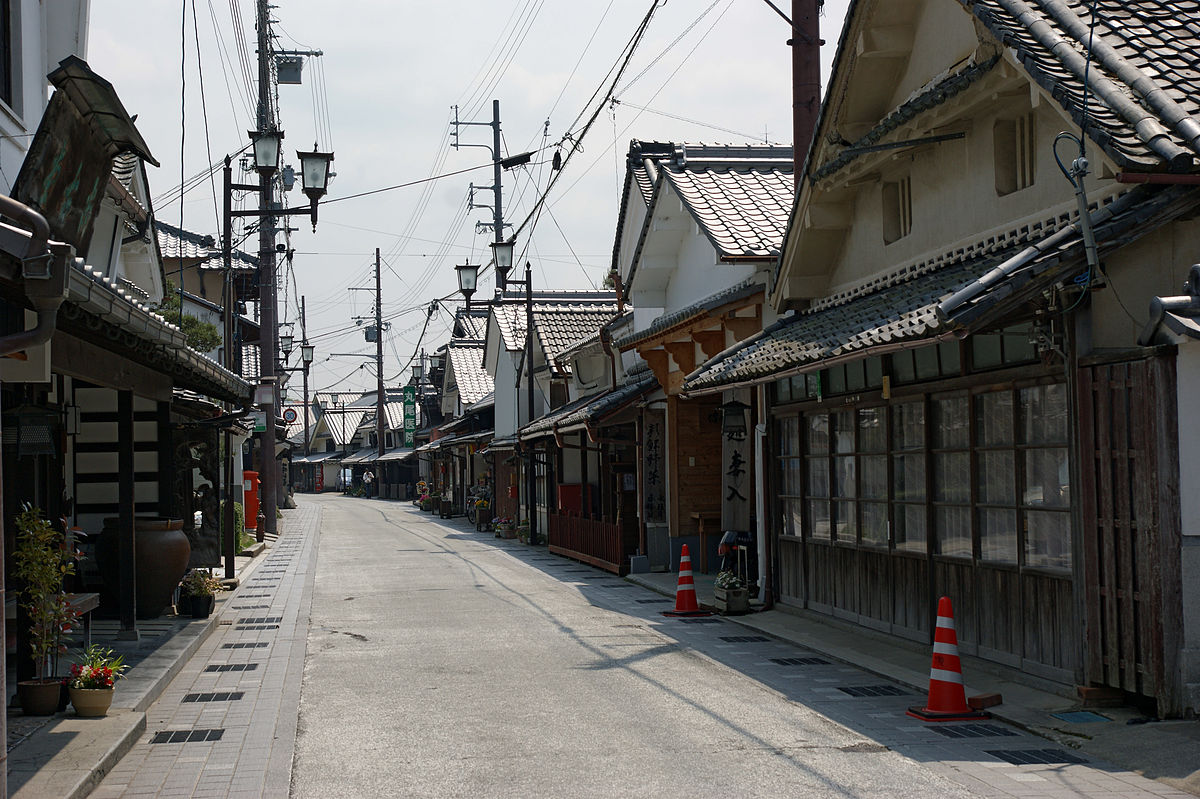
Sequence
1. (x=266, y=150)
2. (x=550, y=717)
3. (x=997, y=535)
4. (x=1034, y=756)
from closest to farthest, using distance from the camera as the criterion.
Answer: (x=1034, y=756), (x=550, y=717), (x=997, y=535), (x=266, y=150)

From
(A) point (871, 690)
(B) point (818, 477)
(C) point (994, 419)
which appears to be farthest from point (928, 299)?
(B) point (818, 477)

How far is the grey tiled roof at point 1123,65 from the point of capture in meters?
8.00

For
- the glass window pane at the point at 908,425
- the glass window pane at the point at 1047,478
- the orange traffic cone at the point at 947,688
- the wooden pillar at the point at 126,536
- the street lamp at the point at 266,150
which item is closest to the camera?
the orange traffic cone at the point at 947,688

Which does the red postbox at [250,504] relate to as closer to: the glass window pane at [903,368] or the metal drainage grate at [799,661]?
the metal drainage grate at [799,661]

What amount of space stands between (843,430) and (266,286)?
2013cm

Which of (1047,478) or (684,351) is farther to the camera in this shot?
(684,351)

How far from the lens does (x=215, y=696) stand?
10656 millimetres

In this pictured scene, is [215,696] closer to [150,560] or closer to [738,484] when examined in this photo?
[150,560]

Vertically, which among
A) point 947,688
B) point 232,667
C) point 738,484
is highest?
point 738,484

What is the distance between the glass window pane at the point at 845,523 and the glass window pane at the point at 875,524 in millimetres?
231

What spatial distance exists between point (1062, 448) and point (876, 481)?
380 cm

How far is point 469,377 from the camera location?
5662cm

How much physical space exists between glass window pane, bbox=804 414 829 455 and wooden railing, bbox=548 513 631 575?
8.34m

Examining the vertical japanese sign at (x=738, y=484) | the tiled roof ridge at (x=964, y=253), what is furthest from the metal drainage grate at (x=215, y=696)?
the vertical japanese sign at (x=738, y=484)
